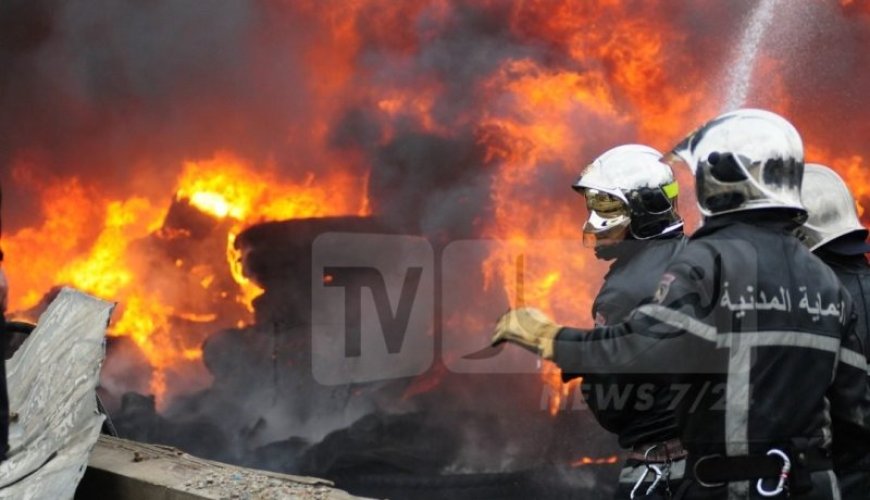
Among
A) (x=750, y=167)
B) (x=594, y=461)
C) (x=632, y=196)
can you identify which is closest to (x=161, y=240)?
(x=594, y=461)

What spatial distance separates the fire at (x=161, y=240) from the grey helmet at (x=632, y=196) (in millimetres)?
9028

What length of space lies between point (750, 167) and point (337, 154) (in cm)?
1041

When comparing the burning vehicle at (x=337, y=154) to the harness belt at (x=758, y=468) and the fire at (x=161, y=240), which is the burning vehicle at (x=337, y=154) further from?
the harness belt at (x=758, y=468)

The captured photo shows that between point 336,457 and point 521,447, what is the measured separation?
244cm

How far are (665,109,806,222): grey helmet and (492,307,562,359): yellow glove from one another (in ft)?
2.07

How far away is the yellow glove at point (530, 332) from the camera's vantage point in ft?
7.63

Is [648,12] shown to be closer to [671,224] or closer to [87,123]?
[87,123]

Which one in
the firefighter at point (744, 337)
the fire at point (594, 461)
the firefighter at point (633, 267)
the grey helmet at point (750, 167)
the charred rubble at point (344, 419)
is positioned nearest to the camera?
the firefighter at point (744, 337)

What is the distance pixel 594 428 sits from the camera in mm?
10508

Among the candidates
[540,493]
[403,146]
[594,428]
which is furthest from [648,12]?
[540,493]

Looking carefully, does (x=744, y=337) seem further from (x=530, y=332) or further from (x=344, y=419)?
(x=344, y=419)

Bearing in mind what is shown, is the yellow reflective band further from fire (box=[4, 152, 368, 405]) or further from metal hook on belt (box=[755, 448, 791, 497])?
fire (box=[4, 152, 368, 405])

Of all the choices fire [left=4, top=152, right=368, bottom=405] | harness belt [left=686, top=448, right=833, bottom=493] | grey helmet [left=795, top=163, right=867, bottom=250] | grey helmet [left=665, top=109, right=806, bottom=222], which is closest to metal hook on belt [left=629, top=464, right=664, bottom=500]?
harness belt [left=686, top=448, right=833, bottom=493]

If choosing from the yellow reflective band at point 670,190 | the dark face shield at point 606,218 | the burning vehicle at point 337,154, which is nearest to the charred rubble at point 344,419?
the burning vehicle at point 337,154
